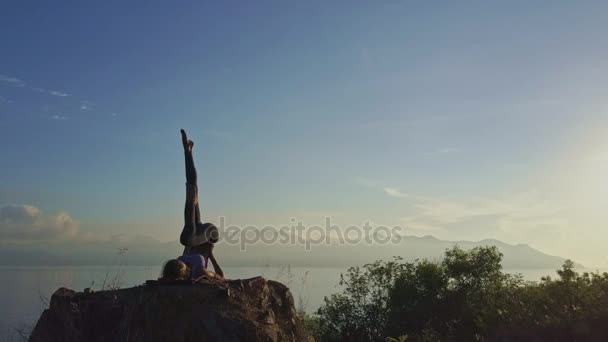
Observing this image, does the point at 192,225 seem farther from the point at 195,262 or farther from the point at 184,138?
the point at 184,138

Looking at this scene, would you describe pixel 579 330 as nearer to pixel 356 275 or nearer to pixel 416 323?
pixel 416 323

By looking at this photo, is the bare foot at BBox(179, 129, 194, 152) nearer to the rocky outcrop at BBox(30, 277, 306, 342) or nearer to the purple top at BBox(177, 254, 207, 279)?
the purple top at BBox(177, 254, 207, 279)

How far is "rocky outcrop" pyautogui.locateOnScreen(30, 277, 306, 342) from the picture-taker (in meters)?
9.47

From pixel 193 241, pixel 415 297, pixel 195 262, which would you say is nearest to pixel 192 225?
pixel 193 241

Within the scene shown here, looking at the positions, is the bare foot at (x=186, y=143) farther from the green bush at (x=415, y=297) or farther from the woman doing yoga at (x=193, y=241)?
the green bush at (x=415, y=297)

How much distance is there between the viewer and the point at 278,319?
11.5 metres

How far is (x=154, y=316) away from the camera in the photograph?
9617 millimetres

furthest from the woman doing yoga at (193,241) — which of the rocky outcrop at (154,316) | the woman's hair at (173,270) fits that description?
the rocky outcrop at (154,316)

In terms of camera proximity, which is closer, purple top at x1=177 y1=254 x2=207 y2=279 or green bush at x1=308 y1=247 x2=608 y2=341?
purple top at x1=177 y1=254 x2=207 y2=279

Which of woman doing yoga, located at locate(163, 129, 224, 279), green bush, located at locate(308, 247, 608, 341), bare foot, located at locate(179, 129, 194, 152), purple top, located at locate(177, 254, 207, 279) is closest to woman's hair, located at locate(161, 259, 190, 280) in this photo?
woman doing yoga, located at locate(163, 129, 224, 279)

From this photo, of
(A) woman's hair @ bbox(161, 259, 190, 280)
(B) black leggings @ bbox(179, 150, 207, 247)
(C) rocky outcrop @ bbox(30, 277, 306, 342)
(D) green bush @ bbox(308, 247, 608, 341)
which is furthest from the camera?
(D) green bush @ bbox(308, 247, 608, 341)

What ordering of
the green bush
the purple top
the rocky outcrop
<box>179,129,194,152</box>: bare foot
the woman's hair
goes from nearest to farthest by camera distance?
the rocky outcrop → the woman's hair → the purple top → <box>179,129,194,152</box>: bare foot → the green bush

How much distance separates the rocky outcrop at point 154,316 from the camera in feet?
31.1

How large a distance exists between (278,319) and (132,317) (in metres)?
3.31
